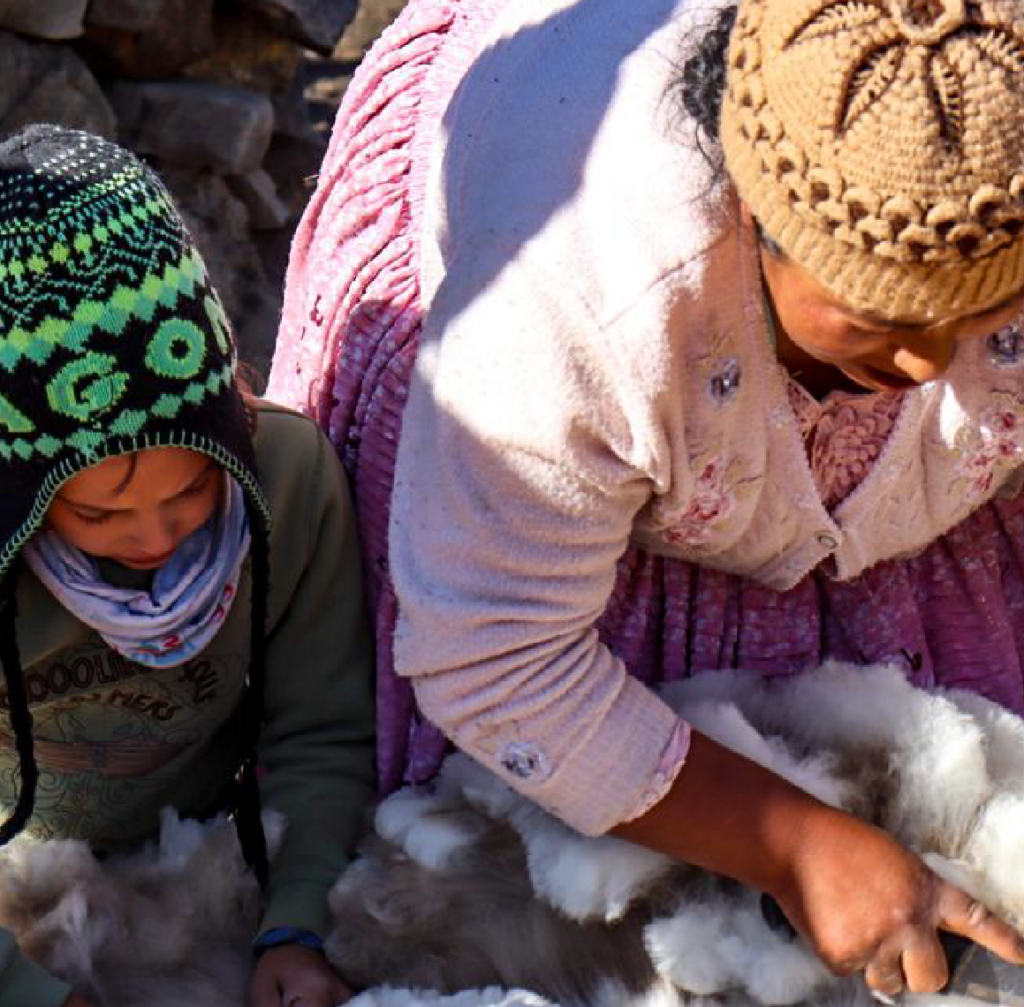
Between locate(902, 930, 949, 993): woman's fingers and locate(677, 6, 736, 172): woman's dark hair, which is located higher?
locate(677, 6, 736, 172): woman's dark hair

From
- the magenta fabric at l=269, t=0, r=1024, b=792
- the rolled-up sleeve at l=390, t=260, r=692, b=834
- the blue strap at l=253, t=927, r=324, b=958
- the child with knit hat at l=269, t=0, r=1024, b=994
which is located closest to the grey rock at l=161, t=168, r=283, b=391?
the magenta fabric at l=269, t=0, r=1024, b=792

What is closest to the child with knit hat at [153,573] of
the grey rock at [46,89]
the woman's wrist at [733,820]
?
the woman's wrist at [733,820]

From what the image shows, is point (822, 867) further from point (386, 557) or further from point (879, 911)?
point (386, 557)

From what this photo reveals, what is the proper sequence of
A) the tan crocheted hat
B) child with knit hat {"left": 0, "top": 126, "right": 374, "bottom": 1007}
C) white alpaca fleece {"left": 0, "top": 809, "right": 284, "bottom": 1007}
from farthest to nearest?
white alpaca fleece {"left": 0, "top": 809, "right": 284, "bottom": 1007}, child with knit hat {"left": 0, "top": 126, "right": 374, "bottom": 1007}, the tan crocheted hat

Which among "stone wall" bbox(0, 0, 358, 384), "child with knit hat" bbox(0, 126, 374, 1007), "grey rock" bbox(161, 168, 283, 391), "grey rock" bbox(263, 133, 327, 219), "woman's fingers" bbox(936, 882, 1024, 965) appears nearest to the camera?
"woman's fingers" bbox(936, 882, 1024, 965)

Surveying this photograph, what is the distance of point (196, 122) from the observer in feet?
13.2

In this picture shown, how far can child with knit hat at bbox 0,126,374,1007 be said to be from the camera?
167 centimetres

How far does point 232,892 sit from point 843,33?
1.08 metres

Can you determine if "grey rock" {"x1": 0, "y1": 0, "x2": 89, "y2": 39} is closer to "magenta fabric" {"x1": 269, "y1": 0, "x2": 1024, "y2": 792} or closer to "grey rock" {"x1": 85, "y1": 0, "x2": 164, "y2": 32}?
"grey rock" {"x1": 85, "y1": 0, "x2": 164, "y2": 32}

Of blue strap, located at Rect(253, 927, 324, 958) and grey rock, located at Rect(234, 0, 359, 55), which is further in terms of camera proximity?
grey rock, located at Rect(234, 0, 359, 55)

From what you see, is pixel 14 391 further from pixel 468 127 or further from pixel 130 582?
pixel 468 127

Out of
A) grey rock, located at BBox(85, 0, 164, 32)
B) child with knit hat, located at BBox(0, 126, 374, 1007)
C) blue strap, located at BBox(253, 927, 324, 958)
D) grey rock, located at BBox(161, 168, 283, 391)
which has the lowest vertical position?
grey rock, located at BBox(161, 168, 283, 391)

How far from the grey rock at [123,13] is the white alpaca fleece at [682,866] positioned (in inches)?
95.3

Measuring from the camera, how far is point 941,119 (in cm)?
129
